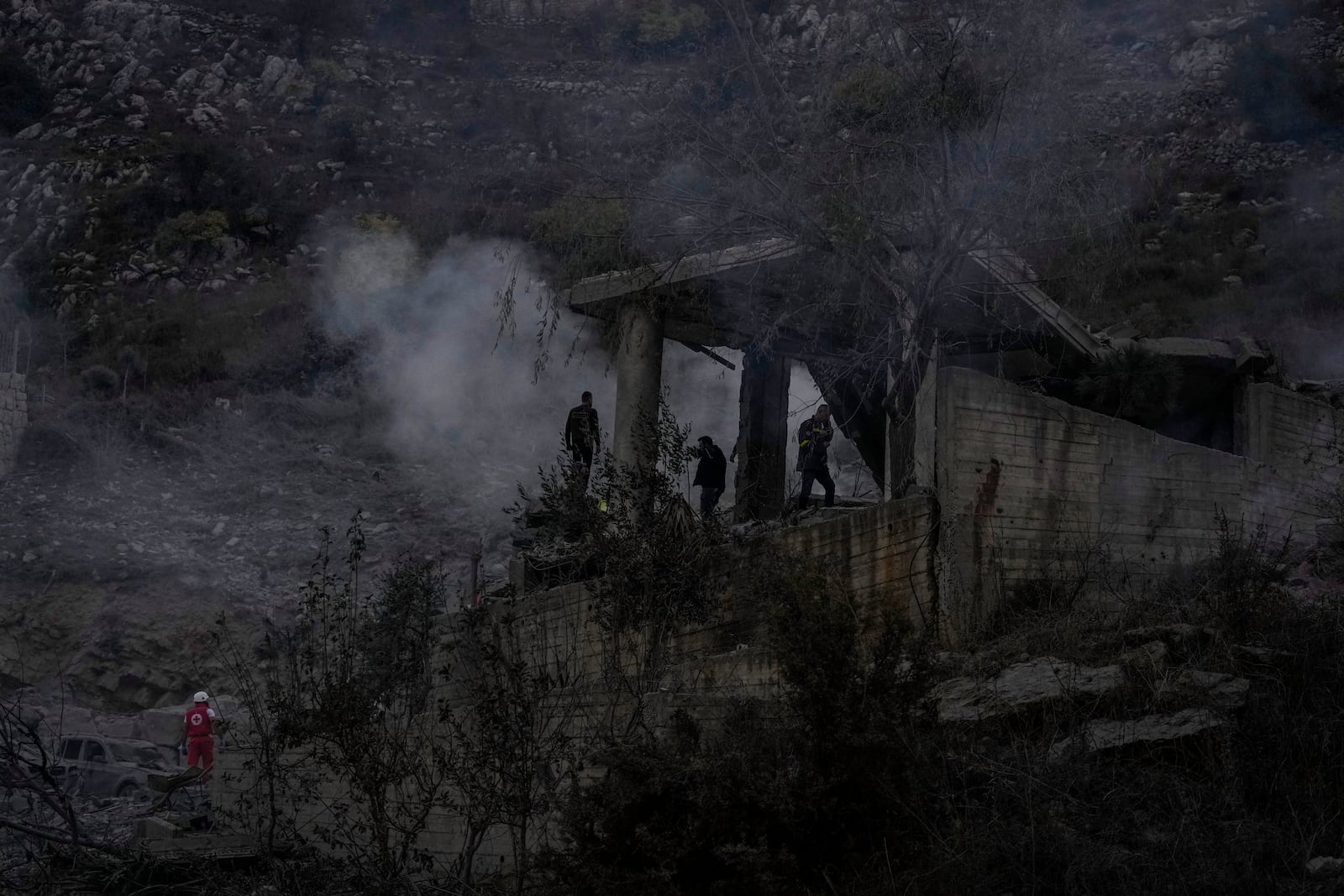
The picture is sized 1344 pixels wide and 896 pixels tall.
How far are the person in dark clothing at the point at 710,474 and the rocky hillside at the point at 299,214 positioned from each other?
2.84 metres

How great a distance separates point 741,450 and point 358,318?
830 inches

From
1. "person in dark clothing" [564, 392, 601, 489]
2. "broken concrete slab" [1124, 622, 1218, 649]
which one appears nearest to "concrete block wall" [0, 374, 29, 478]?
"person in dark clothing" [564, 392, 601, 489]

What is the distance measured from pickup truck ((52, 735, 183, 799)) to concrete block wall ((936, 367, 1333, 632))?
1013cm

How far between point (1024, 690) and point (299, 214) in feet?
111

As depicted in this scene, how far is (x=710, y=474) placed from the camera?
12094mm

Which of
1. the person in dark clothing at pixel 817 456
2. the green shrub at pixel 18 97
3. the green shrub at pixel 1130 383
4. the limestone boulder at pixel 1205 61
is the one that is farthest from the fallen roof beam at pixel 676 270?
the green shrub at pixel 18 97

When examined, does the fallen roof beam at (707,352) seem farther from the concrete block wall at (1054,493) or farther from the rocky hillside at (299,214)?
the concrete block wall at (1054,493)

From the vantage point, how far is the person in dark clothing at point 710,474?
38.8ft

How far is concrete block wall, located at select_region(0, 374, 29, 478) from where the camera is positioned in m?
26.0

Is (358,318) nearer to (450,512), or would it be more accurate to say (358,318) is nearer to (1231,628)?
(450,512)

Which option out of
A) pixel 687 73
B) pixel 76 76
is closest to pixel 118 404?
pixel 76 76

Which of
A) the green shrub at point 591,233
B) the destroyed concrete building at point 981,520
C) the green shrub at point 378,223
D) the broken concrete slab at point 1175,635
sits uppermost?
the green shrub at point 378,223

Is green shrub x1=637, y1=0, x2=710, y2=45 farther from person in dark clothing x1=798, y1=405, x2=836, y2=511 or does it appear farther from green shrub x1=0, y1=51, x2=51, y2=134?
person in dark clothing x1=798, y1=405, x2=836, y2=511

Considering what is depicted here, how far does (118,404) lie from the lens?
93.4ft
